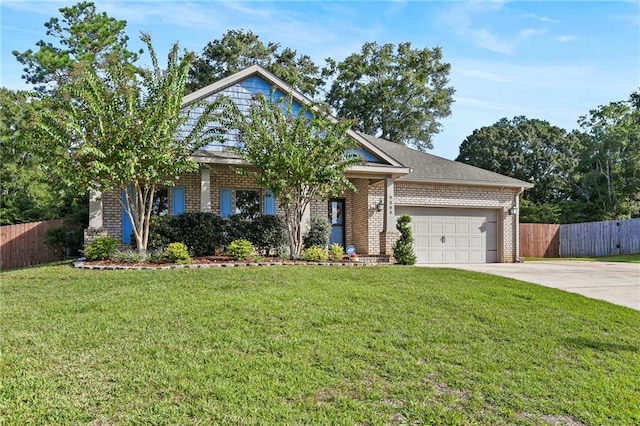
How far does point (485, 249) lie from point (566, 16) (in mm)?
9126

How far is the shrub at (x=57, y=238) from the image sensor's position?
1409 cm

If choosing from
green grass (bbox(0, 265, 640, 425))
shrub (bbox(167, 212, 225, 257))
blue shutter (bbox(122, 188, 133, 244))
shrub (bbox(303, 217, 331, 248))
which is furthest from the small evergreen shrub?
shrub (bbox(303, 217, 331, 248))

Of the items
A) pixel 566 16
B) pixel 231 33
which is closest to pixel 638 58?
pixel 566 16

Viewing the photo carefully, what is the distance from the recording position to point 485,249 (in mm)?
16891

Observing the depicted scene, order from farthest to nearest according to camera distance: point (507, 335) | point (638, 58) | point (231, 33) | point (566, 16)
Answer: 1. point (231, 33)
2. point (638, 58)
3. point (566, 16)
4. point (507, 335)

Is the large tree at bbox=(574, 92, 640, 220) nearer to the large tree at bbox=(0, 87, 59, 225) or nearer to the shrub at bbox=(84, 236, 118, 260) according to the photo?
the shrub at bbox=(84, 236, 118, 260)

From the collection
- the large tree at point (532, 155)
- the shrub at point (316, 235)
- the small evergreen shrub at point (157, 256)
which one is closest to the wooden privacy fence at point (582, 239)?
the shrub at point (316, 235)

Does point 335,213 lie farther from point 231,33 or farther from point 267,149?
point 231,33

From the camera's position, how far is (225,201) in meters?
14.3

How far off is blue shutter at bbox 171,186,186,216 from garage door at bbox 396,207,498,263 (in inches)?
287

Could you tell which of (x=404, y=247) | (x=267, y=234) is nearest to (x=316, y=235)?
(x=267, y=234)

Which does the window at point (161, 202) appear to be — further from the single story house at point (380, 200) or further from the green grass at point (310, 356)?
the green grass at point (310, 356)

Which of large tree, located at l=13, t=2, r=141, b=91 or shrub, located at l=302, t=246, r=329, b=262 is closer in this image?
shrub, located at l=302, t=246, r=329, b=262

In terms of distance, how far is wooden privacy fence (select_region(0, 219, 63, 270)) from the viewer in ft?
50.5
